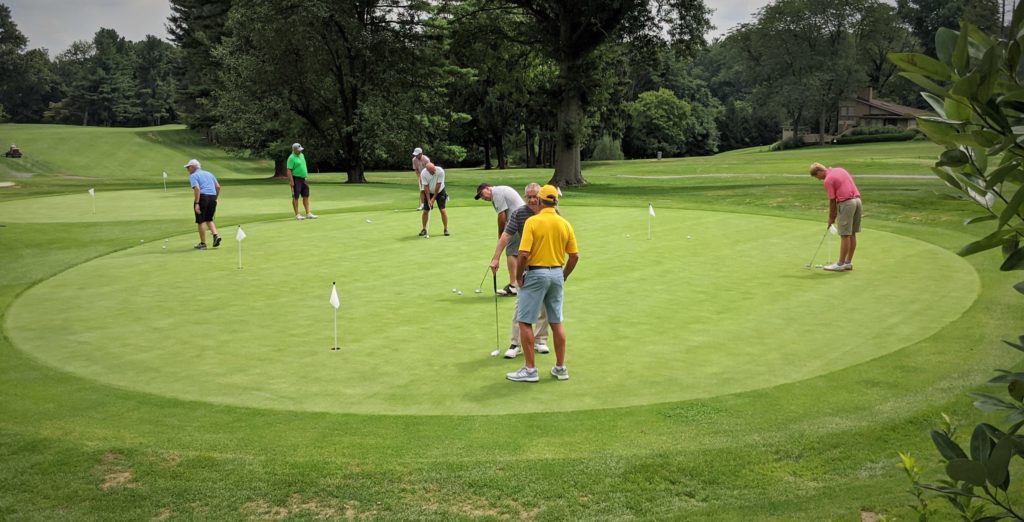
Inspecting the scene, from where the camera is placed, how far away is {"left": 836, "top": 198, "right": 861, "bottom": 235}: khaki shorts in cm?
1650

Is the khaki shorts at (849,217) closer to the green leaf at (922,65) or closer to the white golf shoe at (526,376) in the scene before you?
the white golf shoe at (526,376)

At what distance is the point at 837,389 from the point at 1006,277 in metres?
A: 8.26

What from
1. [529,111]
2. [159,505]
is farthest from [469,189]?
[529,111]

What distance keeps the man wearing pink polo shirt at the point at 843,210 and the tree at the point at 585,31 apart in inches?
883

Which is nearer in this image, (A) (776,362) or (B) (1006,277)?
(A) (776,362)

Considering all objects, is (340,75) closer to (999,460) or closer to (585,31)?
(585,31)

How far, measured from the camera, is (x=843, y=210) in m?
16.8

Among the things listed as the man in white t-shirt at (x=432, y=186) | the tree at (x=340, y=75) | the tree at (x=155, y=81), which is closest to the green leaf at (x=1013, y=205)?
the man in white t-shirt at (x=432, y=186)

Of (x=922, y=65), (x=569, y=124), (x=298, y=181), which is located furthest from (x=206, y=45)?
(x=922, y=65)

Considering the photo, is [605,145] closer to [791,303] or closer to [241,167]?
[241,167]

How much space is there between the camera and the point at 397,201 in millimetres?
33000

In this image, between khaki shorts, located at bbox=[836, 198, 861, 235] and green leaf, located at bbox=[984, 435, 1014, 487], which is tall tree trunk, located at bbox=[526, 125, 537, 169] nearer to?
khaki shorts, located at bbox=[836, 198, 861, 235]

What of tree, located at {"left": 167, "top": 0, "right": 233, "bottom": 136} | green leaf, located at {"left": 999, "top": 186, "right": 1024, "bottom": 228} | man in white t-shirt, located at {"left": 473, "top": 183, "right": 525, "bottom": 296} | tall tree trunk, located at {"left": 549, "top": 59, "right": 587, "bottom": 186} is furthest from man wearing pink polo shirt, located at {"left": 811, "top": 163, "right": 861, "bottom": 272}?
tree, located at {"left": 167, "top": 0, "right": 233, "bottom": 136}

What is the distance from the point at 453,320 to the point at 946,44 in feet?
34.1
